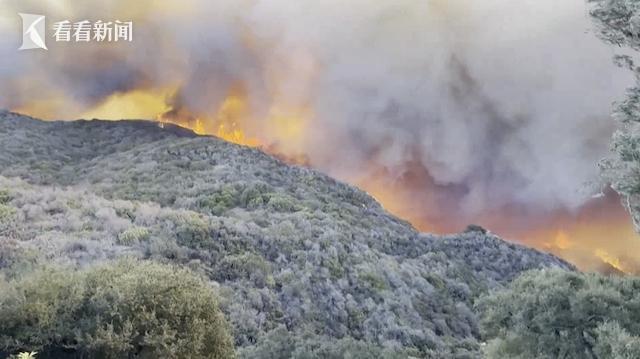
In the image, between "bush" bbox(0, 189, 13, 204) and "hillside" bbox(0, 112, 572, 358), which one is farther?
"bush" bbox(0, 189, 13, 204)

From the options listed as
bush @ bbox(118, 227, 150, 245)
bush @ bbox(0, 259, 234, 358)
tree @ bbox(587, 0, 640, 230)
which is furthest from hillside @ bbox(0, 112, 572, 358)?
tree @ bbox(587, 0, 640, 230)

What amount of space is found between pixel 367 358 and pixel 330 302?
9.70m

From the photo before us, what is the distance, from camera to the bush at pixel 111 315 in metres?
10.4

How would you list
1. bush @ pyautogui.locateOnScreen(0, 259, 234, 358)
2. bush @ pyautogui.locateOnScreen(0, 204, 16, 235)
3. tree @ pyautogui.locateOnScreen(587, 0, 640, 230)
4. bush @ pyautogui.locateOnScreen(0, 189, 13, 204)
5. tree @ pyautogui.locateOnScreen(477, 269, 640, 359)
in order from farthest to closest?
bush @ pyautogui.locateOnScreen(0, 189, 13, 204), bush @ pyautogui.locateOnScreen(0, 204, 16, 235), tree @ pyautogui.locateOnScreen(477, 269, 640, 359), tree @ pyautogui.locateOnScreen(587, 0, 640, 230), bush @ pyautogui.locateOnScreen(0, 259, 234, 358)

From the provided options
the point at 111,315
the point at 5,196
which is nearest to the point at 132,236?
the point at 5,196

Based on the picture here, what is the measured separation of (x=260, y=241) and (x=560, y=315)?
20095 mm

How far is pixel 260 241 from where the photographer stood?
31.7 metres

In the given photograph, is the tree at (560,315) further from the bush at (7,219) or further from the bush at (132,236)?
the bush at (7,219)

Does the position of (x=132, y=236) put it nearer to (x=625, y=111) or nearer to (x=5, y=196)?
(x=5, y=196)

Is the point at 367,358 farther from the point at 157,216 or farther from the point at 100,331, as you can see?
the point at 157,216

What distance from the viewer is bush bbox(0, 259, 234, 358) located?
10.4m

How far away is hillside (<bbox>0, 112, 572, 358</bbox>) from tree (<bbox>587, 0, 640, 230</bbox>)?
9.39m

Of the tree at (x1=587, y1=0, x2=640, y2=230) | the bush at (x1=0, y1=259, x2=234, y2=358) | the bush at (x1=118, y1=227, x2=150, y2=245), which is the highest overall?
the bush at (x1=118, y1=227, x2=150, y2=245)

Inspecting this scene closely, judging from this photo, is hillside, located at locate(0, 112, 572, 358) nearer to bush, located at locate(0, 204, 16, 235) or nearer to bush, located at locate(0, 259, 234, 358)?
bush, located at locate(0, 204, 16, 235)
